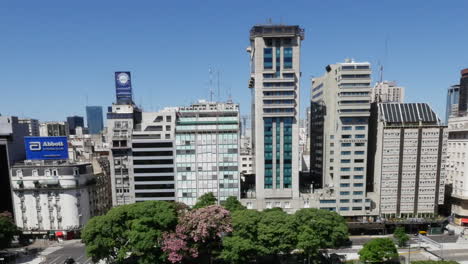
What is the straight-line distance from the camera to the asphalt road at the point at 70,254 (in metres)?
62.4

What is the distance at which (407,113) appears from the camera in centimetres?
7519

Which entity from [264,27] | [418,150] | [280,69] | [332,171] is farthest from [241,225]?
[418,150]

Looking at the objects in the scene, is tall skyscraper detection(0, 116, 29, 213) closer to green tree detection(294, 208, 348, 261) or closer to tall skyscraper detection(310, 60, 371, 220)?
green tree detection(294, 208, 348, 261)

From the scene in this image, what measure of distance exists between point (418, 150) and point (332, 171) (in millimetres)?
26401

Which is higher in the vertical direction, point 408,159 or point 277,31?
point 277,31

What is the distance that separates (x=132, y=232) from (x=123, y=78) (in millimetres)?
53792

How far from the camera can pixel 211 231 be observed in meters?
49.5

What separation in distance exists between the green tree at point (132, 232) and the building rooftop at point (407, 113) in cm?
6971

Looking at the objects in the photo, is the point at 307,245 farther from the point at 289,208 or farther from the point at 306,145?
the point at 306,145

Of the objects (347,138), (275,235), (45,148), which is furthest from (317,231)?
(45,148)

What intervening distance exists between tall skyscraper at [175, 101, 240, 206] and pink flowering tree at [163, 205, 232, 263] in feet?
→ 80.9

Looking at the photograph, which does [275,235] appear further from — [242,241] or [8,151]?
[8,151]


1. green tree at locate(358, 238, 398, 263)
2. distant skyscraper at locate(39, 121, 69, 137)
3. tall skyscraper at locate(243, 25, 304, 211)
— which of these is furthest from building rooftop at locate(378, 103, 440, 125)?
distant skyscraper at locate(39, 121, 69, 137)

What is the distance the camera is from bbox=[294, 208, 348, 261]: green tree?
2019 inches
